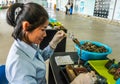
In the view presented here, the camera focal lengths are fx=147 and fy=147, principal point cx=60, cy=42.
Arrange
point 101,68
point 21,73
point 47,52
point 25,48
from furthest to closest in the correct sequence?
1. point 47,52
2. point 101,68
3. point 25,48
4. point 21,73

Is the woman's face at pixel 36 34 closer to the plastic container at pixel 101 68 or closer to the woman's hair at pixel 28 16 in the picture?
the woman's hair at pixel 28 16

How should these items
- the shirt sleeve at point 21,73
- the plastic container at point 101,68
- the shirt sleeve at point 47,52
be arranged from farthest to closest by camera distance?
the shirt sleeve at point 47,52 < the plastic container at point 101,68 < the shirt sleeve at point 21,73

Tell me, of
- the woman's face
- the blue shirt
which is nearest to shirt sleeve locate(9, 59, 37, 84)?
the blue shirt

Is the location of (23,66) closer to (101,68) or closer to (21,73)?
(21,73)

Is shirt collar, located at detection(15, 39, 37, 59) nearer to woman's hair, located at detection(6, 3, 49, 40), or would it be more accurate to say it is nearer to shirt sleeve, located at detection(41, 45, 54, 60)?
woman's hair, located at detection(6, 3, 49, 40)

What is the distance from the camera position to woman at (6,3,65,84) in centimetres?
74

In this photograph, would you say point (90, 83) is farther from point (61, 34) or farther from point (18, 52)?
point (61, 34)

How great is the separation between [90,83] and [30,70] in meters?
0.31

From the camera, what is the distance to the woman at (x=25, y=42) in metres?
0.74

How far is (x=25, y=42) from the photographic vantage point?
87cm

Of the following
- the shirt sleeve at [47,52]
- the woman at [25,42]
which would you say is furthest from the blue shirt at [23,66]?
the shirt sleeve at [47,52]

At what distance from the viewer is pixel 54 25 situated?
102 inches

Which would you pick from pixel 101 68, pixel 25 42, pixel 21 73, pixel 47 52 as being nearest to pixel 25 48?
pixel 25 42

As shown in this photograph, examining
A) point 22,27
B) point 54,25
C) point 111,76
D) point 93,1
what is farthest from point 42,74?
point 93,1
